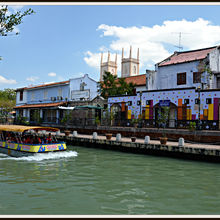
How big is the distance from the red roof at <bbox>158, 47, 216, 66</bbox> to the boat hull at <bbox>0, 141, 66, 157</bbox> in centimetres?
1776

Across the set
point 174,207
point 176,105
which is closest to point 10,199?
point 174,207

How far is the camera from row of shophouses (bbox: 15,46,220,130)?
Answer: 72.9 feet

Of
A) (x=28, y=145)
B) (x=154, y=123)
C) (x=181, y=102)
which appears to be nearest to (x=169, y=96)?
(x=181, y=102)

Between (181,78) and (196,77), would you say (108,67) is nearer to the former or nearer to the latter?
(181,78)

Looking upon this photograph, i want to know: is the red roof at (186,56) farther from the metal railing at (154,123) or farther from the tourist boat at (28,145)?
the tourist boat at (28,145)

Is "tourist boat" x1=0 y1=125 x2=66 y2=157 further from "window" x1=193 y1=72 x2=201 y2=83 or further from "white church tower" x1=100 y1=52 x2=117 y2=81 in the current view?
"white church tower" x1=100 y1=52 x2=117 y2=81

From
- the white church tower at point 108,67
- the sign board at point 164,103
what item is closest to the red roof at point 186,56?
the sign board at point 164,103

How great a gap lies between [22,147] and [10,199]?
9.14m

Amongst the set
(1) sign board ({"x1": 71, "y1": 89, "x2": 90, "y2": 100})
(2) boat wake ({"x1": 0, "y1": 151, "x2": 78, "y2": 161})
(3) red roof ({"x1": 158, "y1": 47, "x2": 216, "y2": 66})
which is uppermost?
(3) red roof ({"x1": 158, "y1": 47, "x2": 216, "y2": 66})

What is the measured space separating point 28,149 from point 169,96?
46.1ft

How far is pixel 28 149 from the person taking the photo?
647 inches

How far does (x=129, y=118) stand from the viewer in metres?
27.6

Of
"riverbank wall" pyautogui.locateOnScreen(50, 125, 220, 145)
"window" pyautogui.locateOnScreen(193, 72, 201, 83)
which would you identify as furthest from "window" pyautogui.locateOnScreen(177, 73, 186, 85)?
"riverbank wall" pyautogui.locateOnScreen(50, 125, 220, 145)

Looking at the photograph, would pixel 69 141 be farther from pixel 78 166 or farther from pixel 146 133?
pixel 78 166
